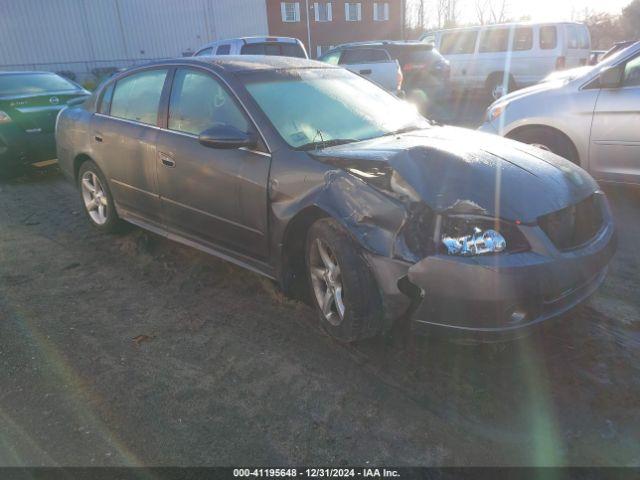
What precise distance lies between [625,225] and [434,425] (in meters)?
3.50

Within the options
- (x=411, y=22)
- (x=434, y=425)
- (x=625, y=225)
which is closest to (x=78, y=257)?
(x=434, y=425)

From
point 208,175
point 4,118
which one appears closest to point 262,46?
point 4,118

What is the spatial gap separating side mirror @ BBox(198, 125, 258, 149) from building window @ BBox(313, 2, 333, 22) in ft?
127

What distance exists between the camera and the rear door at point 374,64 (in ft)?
38.1

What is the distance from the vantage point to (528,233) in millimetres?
2592

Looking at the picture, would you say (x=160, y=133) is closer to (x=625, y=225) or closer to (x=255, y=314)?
(x=255, y=314)

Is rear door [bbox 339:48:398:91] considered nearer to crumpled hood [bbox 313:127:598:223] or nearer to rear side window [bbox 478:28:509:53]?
rear side window [bbox 478:28:509:53]

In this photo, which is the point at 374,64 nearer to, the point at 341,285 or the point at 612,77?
the point at 612,77

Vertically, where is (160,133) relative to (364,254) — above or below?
above

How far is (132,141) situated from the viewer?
436 cm

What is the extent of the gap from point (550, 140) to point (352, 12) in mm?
38477

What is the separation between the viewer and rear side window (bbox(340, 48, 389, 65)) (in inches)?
483

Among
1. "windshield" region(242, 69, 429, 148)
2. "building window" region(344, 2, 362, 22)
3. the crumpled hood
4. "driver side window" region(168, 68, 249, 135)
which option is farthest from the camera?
"building window" region(344, 2, 362, 22)

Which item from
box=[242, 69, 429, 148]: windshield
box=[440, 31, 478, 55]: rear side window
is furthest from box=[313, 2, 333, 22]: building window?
box=[242, 69, 429, 148]: windshield
